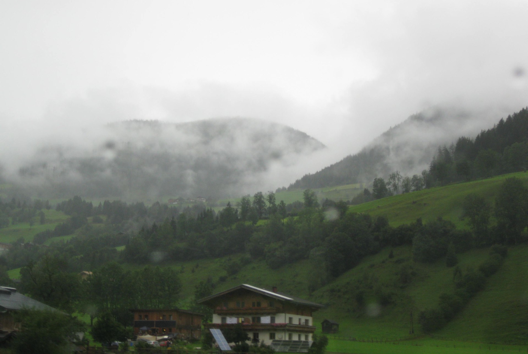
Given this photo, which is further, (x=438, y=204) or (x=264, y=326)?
(x=438, y=204)

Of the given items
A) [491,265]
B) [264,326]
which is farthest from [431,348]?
[491,265]

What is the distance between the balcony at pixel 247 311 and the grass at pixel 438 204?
8755 centimetres

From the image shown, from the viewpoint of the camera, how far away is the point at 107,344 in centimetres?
7275

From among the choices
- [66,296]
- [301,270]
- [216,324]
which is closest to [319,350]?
[216,324]

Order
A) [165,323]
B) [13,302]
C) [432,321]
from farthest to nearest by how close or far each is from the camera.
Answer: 1. [432,321]
2. [165,323]
3. [13,302]

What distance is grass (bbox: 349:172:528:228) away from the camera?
15700 centimetres

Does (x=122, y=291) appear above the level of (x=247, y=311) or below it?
above

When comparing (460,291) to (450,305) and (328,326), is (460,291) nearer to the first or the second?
(450,305)

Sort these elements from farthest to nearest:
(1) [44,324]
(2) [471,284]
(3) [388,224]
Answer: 1. (3) [388,224]
2. (2) [471,284]
3. (1) [44,324]

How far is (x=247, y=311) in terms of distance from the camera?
2943 inches

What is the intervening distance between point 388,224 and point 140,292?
268ft

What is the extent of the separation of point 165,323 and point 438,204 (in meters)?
113

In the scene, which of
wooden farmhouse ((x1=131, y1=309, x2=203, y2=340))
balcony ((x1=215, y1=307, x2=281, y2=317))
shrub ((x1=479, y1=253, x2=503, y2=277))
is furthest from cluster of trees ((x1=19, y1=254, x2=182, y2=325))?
shrub ((x1=479, y1=253, x2=503, y2=277))

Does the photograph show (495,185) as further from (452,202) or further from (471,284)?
(471,284)
